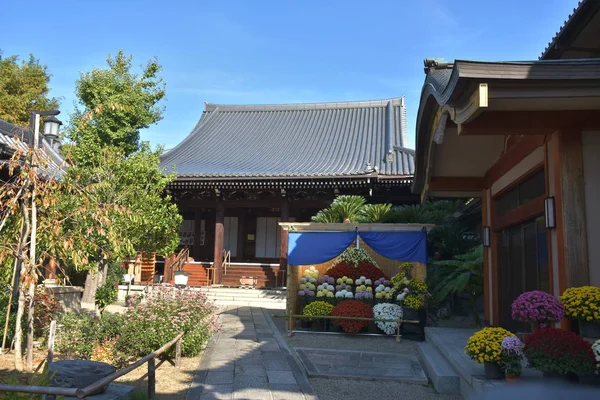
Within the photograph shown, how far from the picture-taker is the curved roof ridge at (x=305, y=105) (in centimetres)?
2397

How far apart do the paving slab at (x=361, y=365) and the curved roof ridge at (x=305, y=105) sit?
55.5ft

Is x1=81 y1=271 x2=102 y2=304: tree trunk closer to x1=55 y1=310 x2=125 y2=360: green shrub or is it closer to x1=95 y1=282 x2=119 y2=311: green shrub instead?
x1=95 y1=282 x2=119 y2=311: green shrub

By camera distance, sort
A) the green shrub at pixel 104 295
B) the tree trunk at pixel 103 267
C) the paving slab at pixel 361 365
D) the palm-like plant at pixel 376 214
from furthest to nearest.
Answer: the palm-like plant at pixel 376 214, the green shrub at pixel 104 295, the tree trunk at pixel 103 267, the paving slab at pixel 361 365

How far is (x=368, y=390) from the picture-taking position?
6430 millimetres

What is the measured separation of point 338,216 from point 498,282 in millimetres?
6019

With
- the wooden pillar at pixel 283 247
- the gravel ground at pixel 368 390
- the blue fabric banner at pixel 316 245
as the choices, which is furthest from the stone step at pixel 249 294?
the gravel ground at pixel 368 390

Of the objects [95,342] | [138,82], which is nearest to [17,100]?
[138,82]

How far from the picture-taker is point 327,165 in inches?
701

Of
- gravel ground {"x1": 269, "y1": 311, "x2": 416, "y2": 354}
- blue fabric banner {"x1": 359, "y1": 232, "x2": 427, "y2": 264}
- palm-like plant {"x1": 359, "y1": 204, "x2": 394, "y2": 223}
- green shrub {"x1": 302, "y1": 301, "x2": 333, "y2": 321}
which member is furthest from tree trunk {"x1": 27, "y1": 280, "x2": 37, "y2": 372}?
palm-like plant {"x1": 359, "y1": 204, "x2": 394, "y2": 223}

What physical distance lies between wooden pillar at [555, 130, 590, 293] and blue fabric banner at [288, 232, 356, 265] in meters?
→ 5.94

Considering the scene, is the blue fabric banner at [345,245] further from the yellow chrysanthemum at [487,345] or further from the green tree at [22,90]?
the green tree at [22,90]

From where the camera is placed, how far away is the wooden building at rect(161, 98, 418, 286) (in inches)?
650

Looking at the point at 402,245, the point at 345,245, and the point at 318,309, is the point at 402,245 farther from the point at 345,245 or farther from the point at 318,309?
the point at 318,309

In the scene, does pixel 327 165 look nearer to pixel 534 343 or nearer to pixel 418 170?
pixel 418 170
